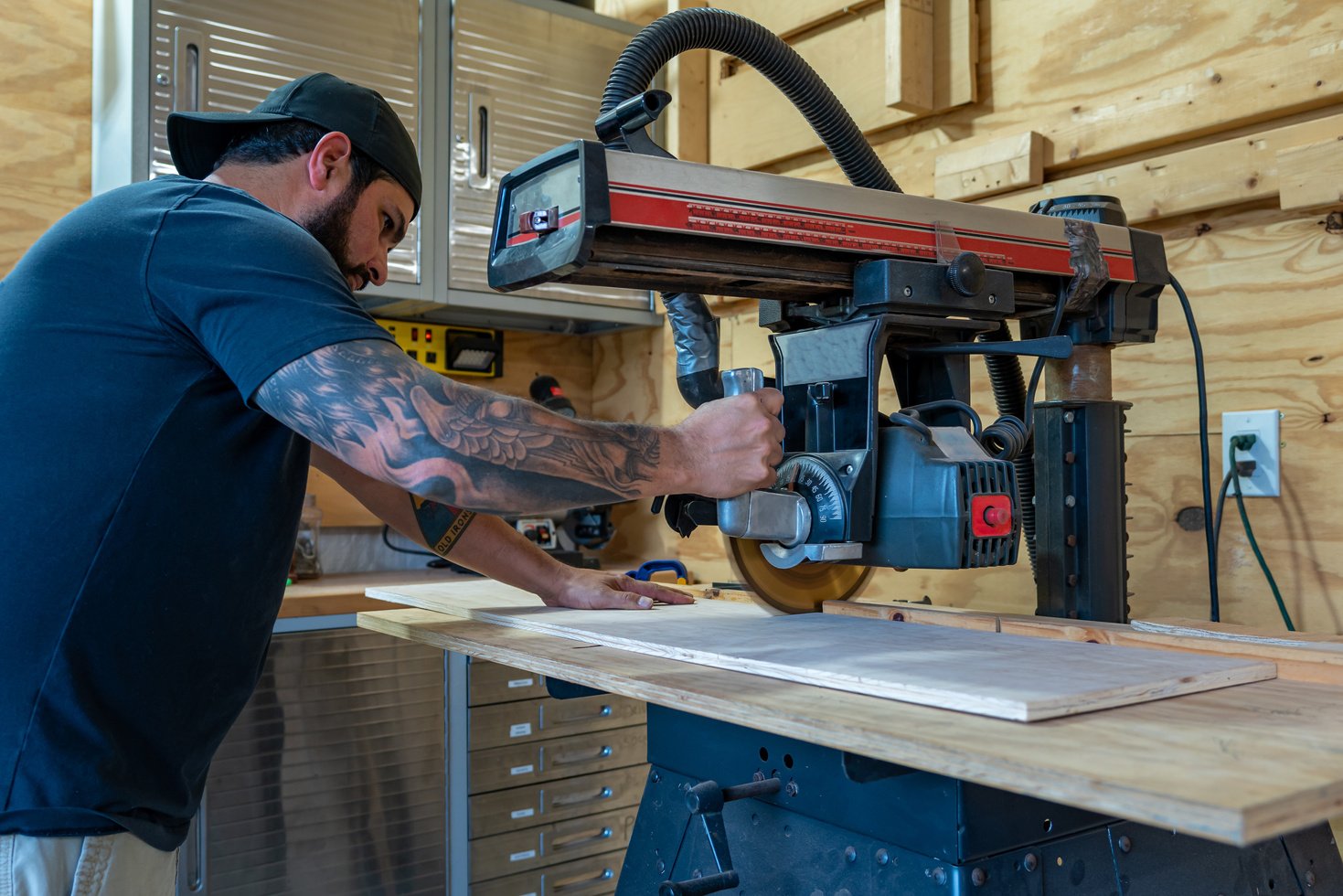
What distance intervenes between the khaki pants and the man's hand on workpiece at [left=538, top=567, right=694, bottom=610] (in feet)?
1.91

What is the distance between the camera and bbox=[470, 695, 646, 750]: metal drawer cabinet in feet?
7.77

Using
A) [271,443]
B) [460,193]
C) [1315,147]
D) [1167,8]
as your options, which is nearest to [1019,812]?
[271,443]

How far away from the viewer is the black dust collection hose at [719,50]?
1.26 m

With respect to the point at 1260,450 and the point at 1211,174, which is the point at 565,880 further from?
the point at 1211,174

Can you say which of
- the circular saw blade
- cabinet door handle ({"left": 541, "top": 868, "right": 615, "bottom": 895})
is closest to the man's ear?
the circular saw blade

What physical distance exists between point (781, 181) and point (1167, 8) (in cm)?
108

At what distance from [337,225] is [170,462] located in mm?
446

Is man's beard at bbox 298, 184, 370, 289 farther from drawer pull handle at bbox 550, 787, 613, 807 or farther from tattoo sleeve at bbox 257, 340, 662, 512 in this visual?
drawer pull handle at bbox 550, 787, 613, 807

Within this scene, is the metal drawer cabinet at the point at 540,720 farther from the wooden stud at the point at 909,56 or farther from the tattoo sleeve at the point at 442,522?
the wooden stud at the point at 909,56

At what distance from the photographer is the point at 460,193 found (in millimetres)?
2646

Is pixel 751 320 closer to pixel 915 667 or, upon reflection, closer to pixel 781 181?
pixel 781 181

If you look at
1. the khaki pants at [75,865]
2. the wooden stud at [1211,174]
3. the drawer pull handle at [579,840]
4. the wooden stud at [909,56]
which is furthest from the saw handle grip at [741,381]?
the drawer pull handle at [579,840]

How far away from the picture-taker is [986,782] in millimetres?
642

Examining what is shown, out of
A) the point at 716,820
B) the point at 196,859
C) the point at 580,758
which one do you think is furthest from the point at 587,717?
the point at 716,820
